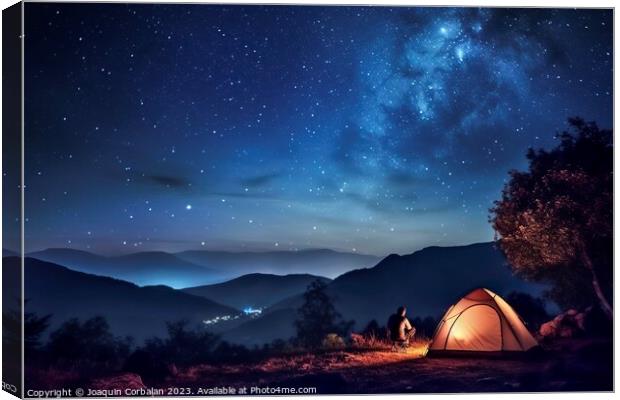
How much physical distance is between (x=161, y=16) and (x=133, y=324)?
14.0 feet

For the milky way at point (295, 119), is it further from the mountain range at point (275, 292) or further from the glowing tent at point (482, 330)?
the glowing tent at point (482, 330)

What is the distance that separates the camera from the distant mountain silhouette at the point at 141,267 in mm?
12000

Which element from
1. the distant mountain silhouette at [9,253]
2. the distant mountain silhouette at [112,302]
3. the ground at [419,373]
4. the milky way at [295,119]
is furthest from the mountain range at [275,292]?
the distant mountain silhouette at [9,253]

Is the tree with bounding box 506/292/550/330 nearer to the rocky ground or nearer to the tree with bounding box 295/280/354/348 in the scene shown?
the rocky ground

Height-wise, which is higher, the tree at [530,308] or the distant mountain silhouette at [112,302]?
the distant mountain silhouette at [112,302]

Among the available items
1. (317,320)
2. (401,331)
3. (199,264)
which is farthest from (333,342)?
(199,264)

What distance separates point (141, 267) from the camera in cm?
1235

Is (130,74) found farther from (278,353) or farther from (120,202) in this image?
(278,353)

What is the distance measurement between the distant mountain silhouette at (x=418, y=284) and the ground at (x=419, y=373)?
69 cm

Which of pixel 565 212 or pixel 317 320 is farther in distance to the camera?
pixel 317 320

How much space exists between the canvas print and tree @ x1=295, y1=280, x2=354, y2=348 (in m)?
0.03

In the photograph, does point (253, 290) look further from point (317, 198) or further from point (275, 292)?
point (317, 198)

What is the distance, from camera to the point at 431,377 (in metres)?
11.7

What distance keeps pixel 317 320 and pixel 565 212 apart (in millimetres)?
3881
